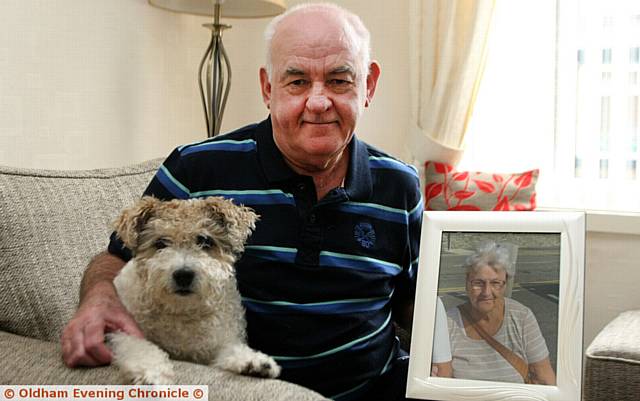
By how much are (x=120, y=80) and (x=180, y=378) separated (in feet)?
6.28

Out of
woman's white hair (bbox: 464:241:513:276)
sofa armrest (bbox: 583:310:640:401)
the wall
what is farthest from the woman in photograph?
the wall

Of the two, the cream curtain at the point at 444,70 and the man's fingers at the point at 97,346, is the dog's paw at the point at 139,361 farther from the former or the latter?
the cream curtain at the point at 444,70

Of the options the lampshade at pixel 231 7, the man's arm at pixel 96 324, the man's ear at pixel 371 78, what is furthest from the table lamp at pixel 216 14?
the man's arm at pixel 96 324

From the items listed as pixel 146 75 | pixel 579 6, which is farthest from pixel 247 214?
pixel 579 6

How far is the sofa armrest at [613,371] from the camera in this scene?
166cm

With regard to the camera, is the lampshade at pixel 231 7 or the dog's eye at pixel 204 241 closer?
the dog's eye at pixel 204 241

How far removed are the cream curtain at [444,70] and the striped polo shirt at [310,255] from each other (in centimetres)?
152

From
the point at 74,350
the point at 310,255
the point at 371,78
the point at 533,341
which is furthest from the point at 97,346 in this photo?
the point at 371,78

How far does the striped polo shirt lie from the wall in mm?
1135

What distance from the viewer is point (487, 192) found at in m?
2.58

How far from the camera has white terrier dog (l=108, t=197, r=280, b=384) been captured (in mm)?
970

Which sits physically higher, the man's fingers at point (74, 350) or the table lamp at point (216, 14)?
the table lamp at point (216, 14)

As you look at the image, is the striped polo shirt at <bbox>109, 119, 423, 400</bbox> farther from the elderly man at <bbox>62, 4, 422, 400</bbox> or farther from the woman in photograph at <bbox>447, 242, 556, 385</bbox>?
the woman in photograph at <bbox>447, 242, 556, 385</bbox>

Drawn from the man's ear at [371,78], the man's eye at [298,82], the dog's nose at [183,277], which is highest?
the man's ear at [371,78]
